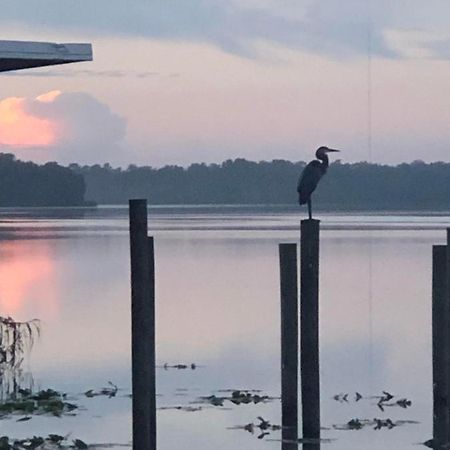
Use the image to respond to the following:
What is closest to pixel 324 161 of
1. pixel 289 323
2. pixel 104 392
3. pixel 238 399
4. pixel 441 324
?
pixel 238 399

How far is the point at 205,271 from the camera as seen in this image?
48.7 meters

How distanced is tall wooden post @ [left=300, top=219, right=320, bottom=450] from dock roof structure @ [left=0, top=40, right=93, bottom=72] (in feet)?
12.6

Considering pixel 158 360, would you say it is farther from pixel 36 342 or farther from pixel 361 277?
pixel 361 277

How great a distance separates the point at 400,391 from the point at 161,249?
42.5m

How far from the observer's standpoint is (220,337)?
1135 inches

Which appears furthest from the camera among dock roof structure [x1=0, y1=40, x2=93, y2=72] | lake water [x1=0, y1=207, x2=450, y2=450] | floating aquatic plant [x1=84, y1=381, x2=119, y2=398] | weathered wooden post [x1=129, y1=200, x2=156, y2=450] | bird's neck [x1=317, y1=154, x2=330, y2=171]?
floating aquatic plant [x1=84, y1=381, x2=119, y2=398]

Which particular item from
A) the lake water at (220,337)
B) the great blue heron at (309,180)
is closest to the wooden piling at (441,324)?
the lake water at (220,337)

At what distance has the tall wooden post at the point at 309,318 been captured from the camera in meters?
13.8

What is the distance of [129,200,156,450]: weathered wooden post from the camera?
1225cm

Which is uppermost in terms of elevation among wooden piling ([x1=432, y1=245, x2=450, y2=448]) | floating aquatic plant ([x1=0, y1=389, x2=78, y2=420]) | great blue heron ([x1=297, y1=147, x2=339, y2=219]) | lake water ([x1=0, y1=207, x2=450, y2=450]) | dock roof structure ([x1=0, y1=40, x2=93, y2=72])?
dock roof structure ([x1=0, y1=40, x2=93, y2=72])

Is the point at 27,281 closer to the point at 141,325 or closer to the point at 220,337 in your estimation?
the point at 220,337

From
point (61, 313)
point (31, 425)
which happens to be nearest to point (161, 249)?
point (61, 313)

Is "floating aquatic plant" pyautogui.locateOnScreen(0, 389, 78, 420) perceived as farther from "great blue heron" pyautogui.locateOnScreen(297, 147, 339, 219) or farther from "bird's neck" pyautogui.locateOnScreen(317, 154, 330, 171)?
"bird's neck" pyautogui.locateOnScreen(317, 154, 330, 171)

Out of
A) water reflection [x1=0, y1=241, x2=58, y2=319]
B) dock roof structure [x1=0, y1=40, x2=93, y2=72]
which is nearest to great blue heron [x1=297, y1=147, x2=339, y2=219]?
dock roof structure [x1=0, y1=40, x2=93, y2=72]
